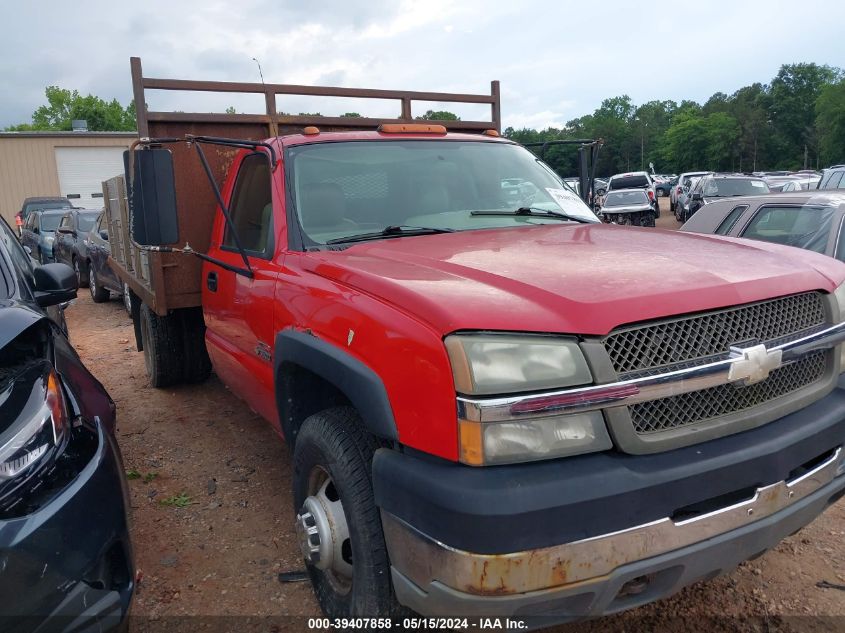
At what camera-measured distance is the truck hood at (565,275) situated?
2064mm

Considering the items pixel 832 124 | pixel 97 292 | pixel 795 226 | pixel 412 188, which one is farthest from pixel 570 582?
pixel 832 124

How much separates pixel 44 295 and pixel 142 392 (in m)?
3.10

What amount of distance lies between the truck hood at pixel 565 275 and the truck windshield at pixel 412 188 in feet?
0.97

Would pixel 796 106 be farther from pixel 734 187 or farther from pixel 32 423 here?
pixel 32 423

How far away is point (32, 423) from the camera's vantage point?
7.12 ft

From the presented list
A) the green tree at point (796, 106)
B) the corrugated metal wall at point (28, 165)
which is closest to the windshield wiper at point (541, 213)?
the corrugated metal wall at point (28, 165)

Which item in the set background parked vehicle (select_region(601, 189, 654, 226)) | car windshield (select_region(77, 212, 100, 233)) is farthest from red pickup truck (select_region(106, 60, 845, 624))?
background parked vehicle (select_region(601, 189, 654, 226))

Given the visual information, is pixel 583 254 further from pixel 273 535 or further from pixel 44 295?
pixel 44 295

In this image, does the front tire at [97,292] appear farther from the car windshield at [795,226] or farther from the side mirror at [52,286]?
the car windshield at [795,226]

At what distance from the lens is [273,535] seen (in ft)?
12.0

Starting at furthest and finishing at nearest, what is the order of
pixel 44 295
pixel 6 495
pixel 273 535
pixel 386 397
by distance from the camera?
1. pixel 273 535
2. pixel 44 295
3. pixel 386 397
4. pixel 6 495

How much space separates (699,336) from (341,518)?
1442mm

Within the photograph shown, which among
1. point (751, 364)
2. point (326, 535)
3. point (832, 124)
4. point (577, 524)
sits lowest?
point (326, 535)

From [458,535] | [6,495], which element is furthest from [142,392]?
[458,535]
